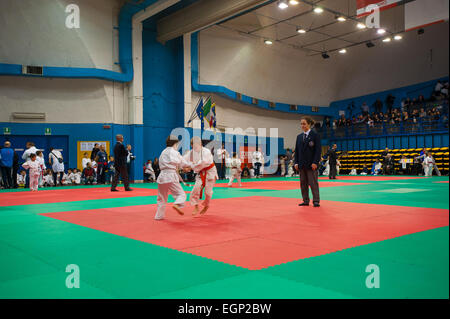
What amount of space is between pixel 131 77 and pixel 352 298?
19.6 m

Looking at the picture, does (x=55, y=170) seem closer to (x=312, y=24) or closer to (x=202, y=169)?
(x=202, y=169)

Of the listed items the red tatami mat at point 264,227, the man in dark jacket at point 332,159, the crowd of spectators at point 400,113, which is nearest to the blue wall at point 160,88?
the man in dark jacket at point 332,159

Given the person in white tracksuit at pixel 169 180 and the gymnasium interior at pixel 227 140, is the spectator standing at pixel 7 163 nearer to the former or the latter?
the gymnasium interior at pixel 227 140

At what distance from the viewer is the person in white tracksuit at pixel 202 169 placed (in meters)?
7.12

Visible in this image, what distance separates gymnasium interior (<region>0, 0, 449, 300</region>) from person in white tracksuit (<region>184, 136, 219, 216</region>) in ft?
1.40

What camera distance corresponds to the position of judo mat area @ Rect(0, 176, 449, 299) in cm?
293

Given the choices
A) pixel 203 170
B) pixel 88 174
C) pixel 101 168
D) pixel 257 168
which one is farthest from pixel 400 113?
pixel 203 170

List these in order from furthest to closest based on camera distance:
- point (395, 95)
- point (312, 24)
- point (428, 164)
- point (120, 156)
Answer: point (395, 95) → point (312, 24) → point (428, 164) → point (120, 156)

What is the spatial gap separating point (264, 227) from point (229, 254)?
178 centimetres

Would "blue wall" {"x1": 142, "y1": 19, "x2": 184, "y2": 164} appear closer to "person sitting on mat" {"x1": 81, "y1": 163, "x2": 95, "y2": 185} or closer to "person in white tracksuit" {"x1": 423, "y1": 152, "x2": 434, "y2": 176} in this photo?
"person sitting on mat" {"x1": 81, "y1": 163, "x2": 95, "y2": 185}

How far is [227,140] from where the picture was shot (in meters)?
25.9

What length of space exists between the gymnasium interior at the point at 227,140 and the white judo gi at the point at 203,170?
0.49 m
